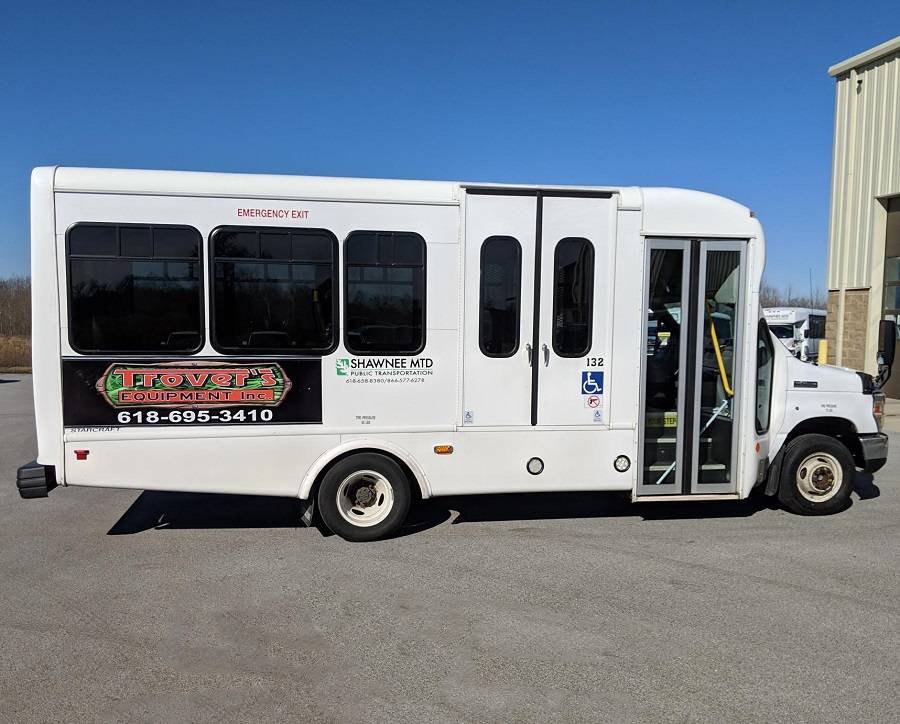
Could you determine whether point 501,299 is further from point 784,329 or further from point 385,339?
point 784,329

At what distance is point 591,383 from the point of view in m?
5.79

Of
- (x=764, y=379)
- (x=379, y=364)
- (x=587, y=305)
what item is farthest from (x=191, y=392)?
(x=764, y=379)

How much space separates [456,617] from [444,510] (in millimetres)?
2436

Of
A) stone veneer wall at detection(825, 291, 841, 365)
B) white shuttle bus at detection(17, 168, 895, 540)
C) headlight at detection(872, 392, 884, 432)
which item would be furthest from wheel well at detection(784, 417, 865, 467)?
stone veneer wall at detection(825, 291, 841, 365)

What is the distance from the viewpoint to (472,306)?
18.5 feet

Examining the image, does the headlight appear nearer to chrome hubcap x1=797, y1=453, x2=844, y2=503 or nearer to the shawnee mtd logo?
chrome hubcap x1=797, y1=453, x2=844, y2=503

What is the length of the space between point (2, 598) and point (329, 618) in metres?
2.22

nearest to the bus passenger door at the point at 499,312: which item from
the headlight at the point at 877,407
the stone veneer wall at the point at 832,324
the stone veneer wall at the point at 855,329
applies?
the headlight at the point at 877,407

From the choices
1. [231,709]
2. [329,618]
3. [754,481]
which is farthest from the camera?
[754,481]

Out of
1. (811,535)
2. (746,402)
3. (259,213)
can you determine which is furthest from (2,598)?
(811,535)

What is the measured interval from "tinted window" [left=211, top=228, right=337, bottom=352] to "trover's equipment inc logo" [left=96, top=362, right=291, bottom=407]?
21 centimetres

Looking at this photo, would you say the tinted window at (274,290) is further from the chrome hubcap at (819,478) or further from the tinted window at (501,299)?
the chrome hubcap at (819,478)

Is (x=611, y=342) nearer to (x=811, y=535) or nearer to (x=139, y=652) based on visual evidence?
(x=811, y=535)

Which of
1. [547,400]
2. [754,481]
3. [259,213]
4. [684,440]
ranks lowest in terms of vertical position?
[754,481]
